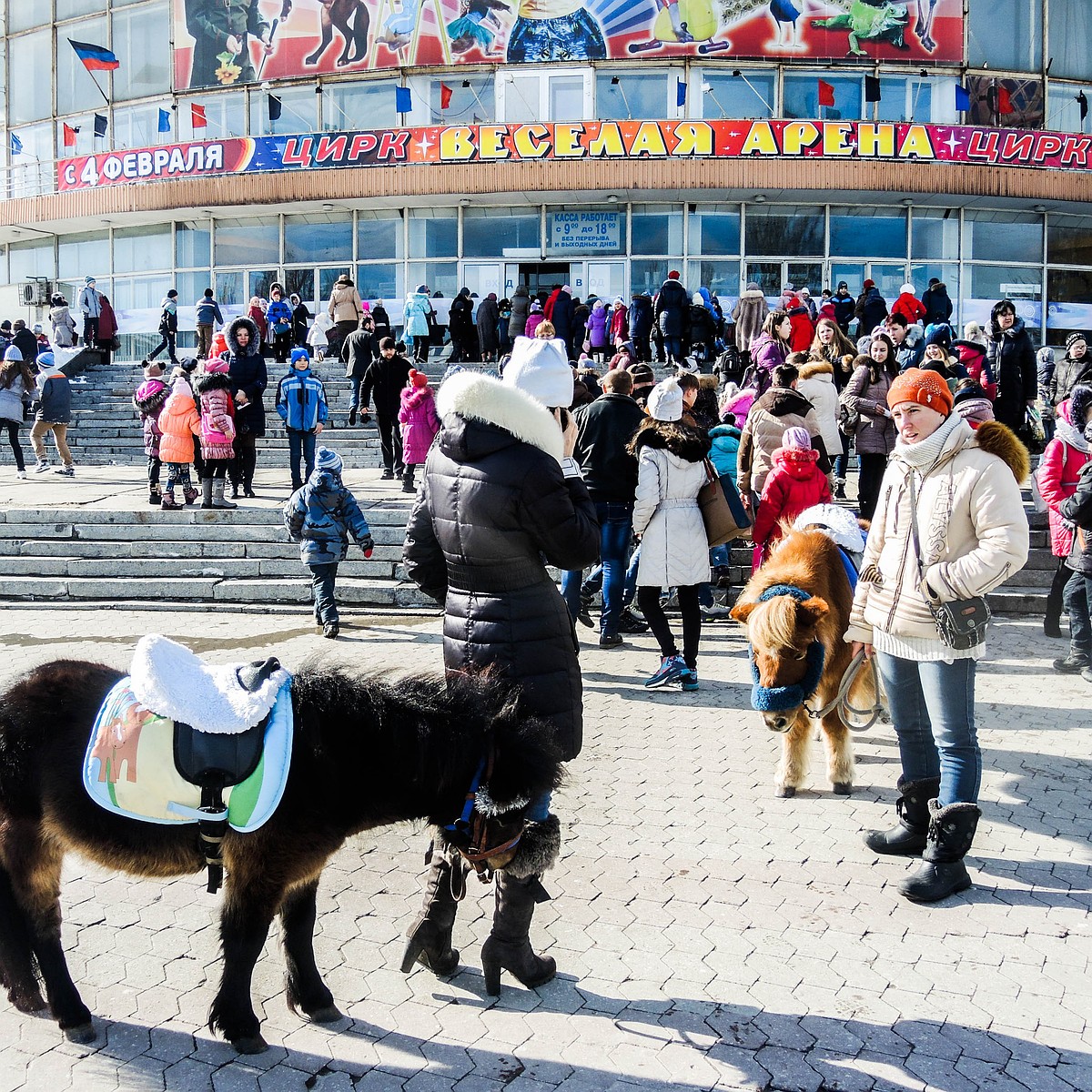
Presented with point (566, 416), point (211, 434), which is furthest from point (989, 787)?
point (211, 434)

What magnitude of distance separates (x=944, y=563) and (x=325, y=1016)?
2741 millimetres

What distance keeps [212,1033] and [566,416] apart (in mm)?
3249

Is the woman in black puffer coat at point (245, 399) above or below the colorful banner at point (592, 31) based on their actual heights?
below

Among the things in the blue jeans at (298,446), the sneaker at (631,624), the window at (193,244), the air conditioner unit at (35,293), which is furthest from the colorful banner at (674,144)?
the sneaker at (631,624)

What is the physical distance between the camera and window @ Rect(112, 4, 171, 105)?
29031mm

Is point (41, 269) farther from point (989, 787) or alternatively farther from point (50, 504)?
point (989, 787)

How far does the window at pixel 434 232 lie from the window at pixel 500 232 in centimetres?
32

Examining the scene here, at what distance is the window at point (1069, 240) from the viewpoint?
26.6 meters

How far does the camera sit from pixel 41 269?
31.0m

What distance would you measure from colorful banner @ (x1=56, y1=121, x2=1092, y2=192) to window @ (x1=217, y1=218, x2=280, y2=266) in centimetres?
274

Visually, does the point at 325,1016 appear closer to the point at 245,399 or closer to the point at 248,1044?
the point at 248,1044

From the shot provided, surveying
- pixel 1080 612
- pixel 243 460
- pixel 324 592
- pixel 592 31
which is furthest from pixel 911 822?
pixel 592 31

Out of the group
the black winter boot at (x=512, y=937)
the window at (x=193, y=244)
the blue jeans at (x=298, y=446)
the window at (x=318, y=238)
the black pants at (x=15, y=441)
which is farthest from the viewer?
the window at (x=193, y=244)

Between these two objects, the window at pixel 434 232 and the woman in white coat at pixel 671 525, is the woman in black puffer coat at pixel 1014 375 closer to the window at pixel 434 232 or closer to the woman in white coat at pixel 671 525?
the woman in white coat at pixel 671 525
